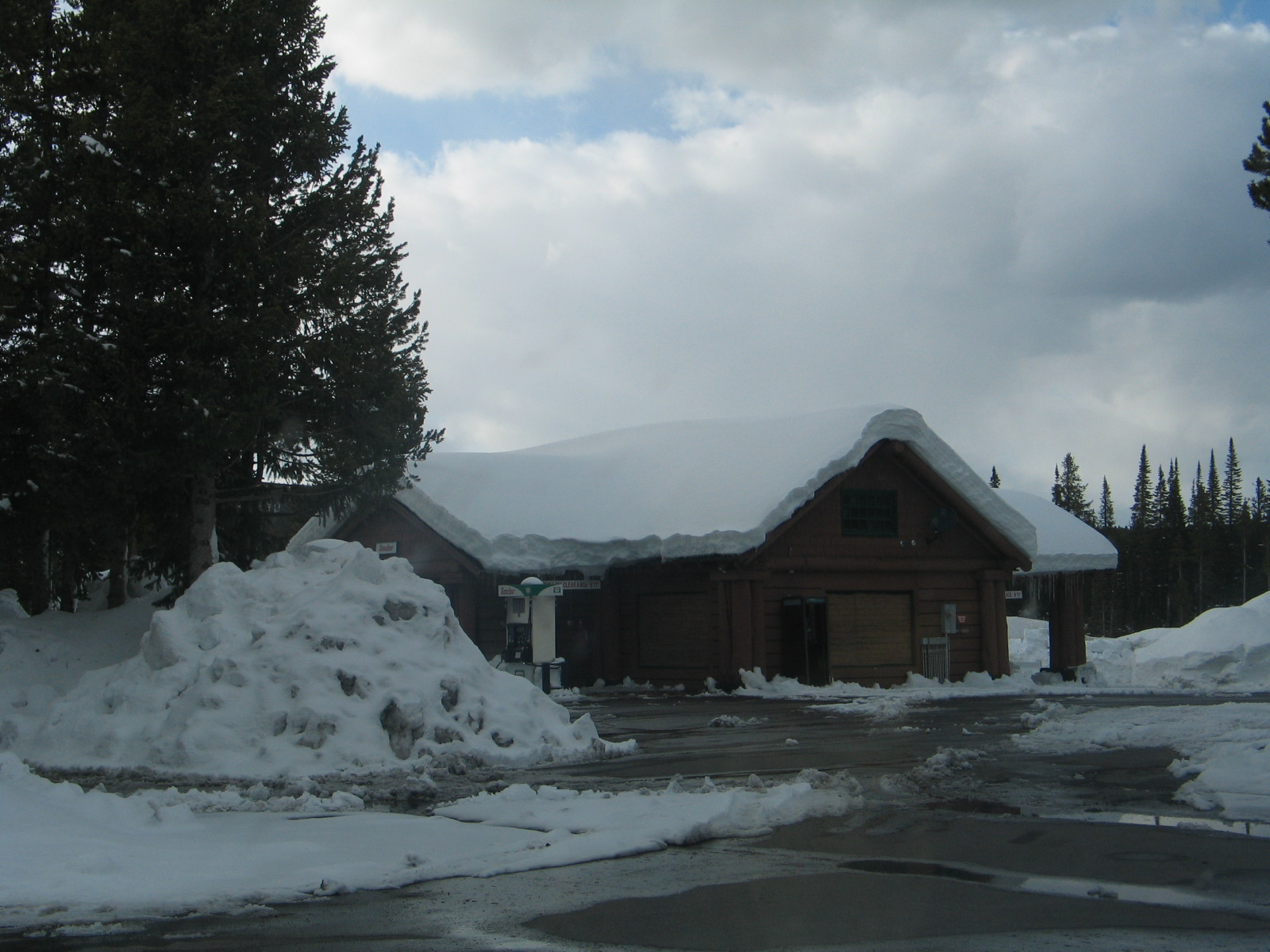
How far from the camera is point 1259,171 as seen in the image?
1115cm

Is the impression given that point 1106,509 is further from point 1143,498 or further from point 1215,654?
point 1215,654

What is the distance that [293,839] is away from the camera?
7.75 m

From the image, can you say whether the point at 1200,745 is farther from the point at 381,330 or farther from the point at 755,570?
the point at 755,570

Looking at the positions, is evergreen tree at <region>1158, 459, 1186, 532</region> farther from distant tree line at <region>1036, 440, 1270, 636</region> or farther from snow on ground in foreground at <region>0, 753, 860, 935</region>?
snow on ground in foreground at <region>0, 753, 860, 935</region>

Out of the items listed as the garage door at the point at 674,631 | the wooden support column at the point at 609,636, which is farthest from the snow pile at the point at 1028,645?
the wooden support column at the point at 609,636

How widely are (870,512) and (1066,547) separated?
24.7 ft

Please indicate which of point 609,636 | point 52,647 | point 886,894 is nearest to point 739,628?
point 609,636

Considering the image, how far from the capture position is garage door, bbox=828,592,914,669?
27.0 metres

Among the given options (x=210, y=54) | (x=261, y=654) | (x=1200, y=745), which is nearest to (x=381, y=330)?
(x=210, y=54)

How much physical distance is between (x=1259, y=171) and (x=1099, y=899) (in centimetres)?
791

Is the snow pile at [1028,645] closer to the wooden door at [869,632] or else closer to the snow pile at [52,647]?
the wooden door at [869,632]

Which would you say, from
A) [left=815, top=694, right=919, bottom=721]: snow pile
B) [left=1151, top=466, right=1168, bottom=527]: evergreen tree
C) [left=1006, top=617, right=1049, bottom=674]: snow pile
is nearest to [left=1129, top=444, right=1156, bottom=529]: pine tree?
[left=1151, top=466, right=1168, bottom=527]: evergreen tree

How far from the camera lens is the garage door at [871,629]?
27.0 metres

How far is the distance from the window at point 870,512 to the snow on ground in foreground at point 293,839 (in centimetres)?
1780
